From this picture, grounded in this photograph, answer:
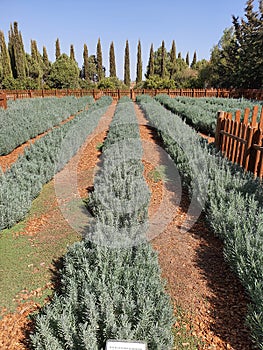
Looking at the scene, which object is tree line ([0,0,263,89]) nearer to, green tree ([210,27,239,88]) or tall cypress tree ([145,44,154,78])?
green tree ([210,27,239,88])

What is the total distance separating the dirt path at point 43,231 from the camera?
2.36 m

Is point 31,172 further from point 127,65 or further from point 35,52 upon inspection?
point 127,65

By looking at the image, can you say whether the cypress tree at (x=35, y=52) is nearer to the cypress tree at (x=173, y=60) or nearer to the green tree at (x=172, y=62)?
the green tree at (x=172, y=62)

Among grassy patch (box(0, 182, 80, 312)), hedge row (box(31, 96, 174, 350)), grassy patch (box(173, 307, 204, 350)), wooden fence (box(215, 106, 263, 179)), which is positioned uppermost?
wooden fence (box(215, 106, 263, 179))

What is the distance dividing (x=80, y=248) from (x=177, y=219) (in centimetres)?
192

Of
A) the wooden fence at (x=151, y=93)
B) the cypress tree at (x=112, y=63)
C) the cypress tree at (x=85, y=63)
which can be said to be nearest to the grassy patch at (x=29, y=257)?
the wooden fence at (x=151, y=93)

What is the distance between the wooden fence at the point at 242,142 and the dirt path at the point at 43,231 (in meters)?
3.10

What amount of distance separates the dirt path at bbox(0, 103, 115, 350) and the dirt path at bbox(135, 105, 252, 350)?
139 cm

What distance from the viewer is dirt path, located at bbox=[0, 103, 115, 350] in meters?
2.36

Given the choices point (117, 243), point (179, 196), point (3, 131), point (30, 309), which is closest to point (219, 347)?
point (117, 243)

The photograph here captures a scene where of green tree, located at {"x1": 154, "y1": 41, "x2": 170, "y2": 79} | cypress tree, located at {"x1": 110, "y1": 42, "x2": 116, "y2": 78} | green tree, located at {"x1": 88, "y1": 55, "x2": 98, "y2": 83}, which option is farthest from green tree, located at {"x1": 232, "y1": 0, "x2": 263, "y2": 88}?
green tree, located at {"x1": 88, "y1": 55, "x2": 98, "y2": 83}

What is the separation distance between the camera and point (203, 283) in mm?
2906

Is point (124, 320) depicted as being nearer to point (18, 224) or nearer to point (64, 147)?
point (18, 224)

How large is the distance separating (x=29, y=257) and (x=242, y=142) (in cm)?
418
